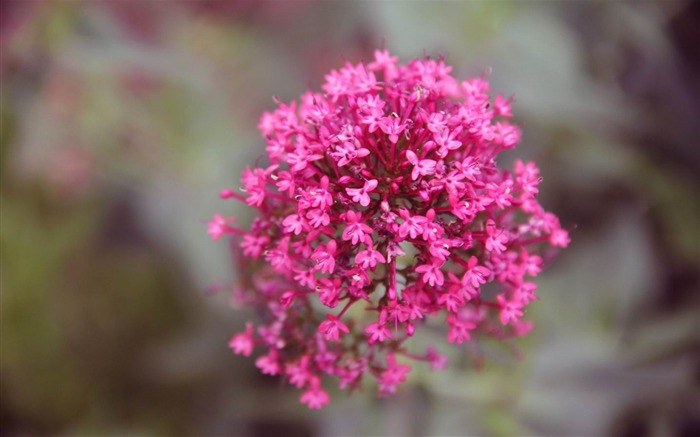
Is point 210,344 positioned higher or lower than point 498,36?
lower

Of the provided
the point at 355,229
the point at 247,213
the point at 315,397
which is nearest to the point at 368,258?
the point at 355,229

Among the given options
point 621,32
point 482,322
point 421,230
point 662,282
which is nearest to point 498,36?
point 621,32

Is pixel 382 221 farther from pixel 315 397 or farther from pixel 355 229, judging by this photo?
pixel 315 397

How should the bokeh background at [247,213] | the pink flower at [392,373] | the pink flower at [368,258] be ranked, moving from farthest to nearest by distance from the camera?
the bokeh background at [247,213] < the pink flower at [392,373] < the pink flower at [368,258]

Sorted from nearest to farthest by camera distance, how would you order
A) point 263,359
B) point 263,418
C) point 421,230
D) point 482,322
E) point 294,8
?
point 421,230 → point 263,359 → point 482,322 → point 263,418 → point 294,8

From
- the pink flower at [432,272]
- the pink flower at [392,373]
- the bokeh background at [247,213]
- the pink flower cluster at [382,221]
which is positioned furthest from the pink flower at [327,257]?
the bokeh background at [247,213]

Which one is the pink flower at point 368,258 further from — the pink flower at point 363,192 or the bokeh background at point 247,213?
the bokeh background at point 247,213

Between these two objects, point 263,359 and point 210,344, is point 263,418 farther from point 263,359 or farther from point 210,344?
point 263,359
